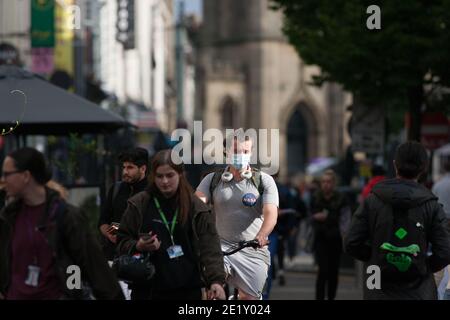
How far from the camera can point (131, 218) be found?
7.32 meters

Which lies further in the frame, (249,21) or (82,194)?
(249,21)

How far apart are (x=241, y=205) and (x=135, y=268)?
9.43ft

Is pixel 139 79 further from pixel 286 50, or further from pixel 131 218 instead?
pixel 131 218

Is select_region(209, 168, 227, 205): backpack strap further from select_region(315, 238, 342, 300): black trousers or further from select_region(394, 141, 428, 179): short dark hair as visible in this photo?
select_region(315, 238, 342, 300): black trousers

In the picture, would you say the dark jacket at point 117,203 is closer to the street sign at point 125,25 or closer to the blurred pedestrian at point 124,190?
the blurred pedestrian at point 124,190

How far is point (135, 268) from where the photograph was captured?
7.04 metres

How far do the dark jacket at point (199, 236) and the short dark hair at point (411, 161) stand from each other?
125 centimetres

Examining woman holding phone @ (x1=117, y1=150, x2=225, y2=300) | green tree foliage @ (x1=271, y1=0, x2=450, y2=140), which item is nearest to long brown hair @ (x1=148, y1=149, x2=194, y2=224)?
woman holding phone @ (x1=117, y1=150, x2=225, y2=300)

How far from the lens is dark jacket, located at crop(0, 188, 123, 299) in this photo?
6.23 metres

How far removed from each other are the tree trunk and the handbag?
1312 centimetres

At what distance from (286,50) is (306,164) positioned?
8561mm

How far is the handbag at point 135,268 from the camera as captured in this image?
7023 millimetres

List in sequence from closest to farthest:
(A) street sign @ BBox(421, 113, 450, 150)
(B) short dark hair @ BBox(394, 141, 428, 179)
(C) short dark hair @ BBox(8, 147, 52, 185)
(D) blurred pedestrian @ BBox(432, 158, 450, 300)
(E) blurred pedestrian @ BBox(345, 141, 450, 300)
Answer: (C) short dark hair @ BBox(8, 147, 52, 185) → (E) blurred pedestrian @ BBox(345, 141, 450, 300) → (B) short dark hair @ BBox(394, 141, 428, 179) → (D) blurred pedestrian @ BBox(432, 158, 450, 300) → (A) street sign @ BBox(421, 113, 450, 150)
